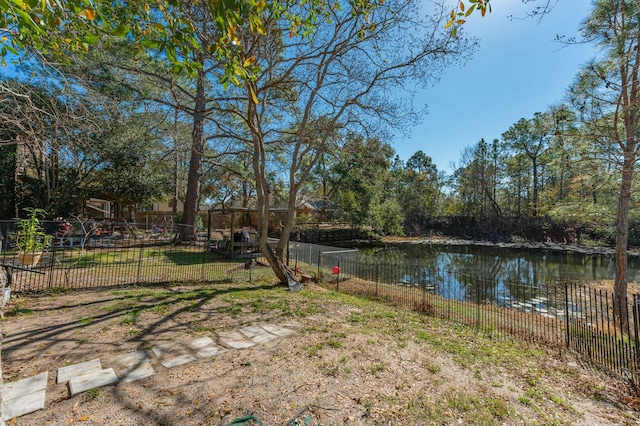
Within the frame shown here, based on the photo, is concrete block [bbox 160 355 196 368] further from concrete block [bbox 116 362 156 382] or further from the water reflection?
the water reflection

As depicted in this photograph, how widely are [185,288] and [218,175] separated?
1413 cm

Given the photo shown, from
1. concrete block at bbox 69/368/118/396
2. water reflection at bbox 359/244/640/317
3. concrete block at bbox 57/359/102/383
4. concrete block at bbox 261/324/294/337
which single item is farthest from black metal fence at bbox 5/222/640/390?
concrete block at bbox 69/368/118/396

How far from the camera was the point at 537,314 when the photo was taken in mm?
8195

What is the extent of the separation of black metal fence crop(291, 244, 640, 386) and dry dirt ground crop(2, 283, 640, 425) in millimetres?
563

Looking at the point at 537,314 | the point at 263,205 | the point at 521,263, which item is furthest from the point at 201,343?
the point at 521,263

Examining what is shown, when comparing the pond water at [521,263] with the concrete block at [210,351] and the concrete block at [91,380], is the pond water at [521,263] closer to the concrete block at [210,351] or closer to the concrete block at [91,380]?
the concrete block at [210,351]

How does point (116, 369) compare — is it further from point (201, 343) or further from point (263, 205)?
point (263, 205)

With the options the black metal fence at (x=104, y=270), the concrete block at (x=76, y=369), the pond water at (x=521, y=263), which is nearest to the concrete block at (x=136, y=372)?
the concrete block at (x=76, y=369)

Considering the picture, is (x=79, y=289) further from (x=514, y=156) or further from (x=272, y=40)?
(x=514, y=156)

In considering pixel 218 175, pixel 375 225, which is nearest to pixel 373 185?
pixel 375 225

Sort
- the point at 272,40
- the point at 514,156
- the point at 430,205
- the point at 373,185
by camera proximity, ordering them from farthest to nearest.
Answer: the point at 430,205
the point at 514,156
the point at 373,185
the point at 272,40

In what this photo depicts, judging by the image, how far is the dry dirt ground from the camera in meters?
2.42

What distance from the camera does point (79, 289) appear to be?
604 centimetres

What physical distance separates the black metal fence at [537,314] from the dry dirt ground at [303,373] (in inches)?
22.2
